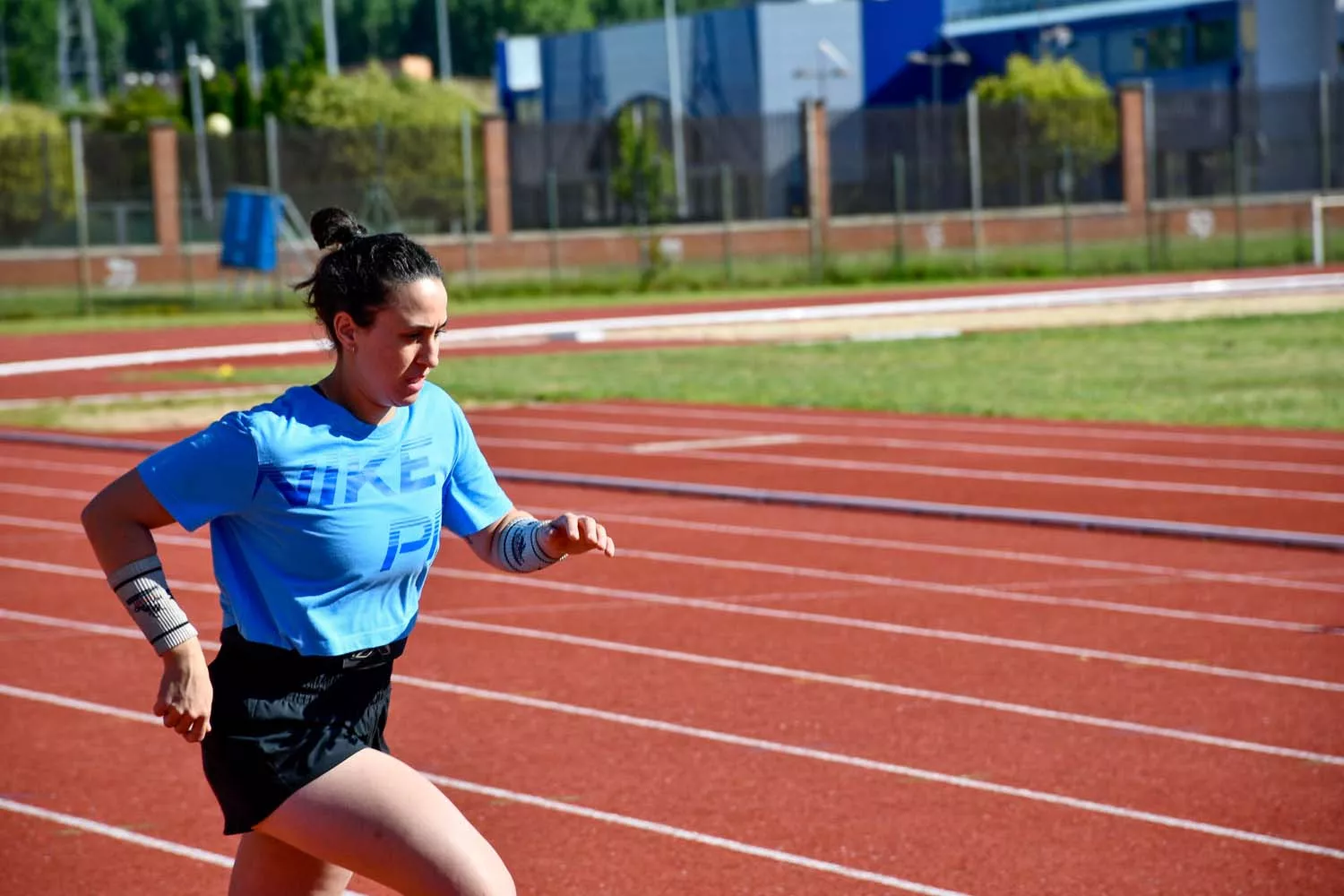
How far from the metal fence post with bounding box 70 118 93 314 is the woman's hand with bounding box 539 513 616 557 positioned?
34.1 m

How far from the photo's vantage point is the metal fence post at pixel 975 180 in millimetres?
40906

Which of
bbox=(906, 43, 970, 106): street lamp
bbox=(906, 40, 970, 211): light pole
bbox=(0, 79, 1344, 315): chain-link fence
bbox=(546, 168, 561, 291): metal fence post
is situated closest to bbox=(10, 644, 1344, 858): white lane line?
bbox=(0, 79, 1344, 315): chain-link fence

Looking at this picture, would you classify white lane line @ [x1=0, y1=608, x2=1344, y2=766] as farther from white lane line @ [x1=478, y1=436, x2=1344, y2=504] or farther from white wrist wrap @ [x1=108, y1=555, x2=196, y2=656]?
white lane line @ [x1=478, y1=436, x2=1344, y2=504]

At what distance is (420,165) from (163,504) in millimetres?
37944

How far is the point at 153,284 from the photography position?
3762 cm

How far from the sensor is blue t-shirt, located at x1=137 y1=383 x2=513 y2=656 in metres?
3.45

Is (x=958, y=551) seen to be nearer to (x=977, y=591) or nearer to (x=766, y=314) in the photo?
(x=977, y=591)

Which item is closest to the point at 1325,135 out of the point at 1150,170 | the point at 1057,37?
the point at 1150,170

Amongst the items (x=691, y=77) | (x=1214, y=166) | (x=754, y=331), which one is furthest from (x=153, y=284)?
(x=691, y=77)

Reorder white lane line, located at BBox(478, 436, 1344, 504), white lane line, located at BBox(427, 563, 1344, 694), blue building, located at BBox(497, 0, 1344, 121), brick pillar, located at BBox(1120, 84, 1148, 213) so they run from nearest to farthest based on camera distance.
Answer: white lane line, located at BBox(427, 563, 1344, 694) < white lane line, located at BBox(478, 436, 1344, 504) < brick pillar, located at BBox(1120, 84, 1148, 213) < blue building, located at BBox(497, 0, 1344, 121)

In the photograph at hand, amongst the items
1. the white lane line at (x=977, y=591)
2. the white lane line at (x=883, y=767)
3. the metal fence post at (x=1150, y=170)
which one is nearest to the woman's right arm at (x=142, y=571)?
the white lane line at (x=883, y=767)

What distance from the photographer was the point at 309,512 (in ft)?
11.6

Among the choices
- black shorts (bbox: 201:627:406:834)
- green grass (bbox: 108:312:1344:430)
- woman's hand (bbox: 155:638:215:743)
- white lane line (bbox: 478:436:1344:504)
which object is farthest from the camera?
green grass (bbox: 108:312:1344:430)

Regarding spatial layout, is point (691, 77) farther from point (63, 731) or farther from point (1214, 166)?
point (63, 731)
